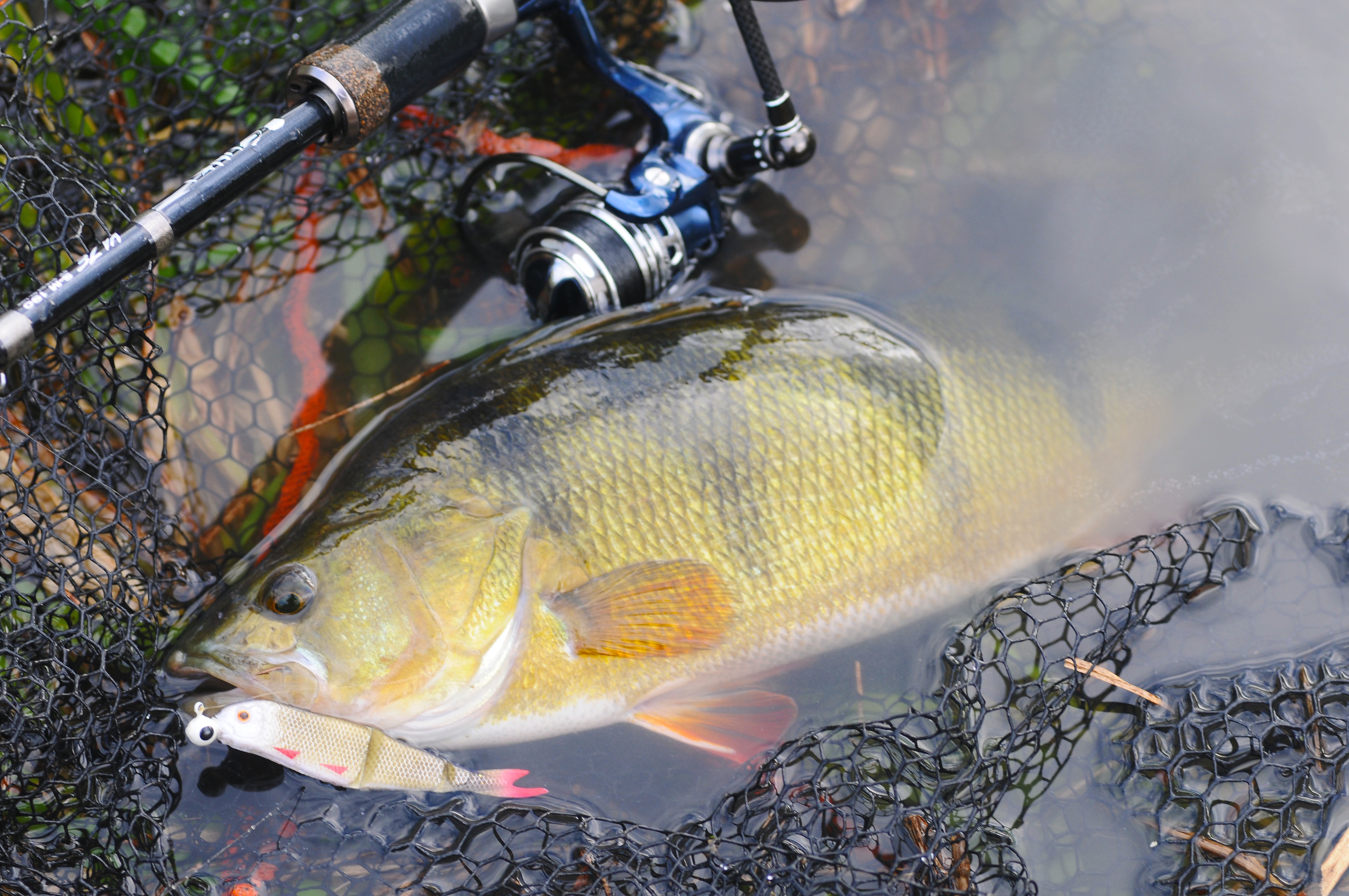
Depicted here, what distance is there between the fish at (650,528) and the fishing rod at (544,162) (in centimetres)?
16

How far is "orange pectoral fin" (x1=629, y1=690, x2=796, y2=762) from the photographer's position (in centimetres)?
223

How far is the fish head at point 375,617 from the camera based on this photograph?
193cm

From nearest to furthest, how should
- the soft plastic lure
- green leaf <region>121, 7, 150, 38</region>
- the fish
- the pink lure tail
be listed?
the soft plastic lure
the fish
the pink lure tail
green leaf <region>121, 7, 150, 38</region>

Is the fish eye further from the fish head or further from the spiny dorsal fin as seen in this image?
the spiny dorsal fin

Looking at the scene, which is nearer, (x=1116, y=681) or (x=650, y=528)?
(x=650, y=528)

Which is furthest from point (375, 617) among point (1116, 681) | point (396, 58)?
point (1116, 681)

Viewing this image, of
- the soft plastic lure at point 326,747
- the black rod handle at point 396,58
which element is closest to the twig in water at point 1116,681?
the soft plastic lure at point 326,747

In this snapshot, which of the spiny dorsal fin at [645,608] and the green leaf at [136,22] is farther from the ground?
the green leaf at [136,22]

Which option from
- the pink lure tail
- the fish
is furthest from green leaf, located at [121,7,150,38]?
the pink lure tail

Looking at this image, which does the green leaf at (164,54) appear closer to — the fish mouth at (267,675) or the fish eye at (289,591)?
the fish eye at (289,591)

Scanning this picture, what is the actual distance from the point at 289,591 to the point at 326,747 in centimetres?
34

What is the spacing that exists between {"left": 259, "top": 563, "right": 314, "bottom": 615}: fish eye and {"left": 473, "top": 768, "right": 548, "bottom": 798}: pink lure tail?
604 mm

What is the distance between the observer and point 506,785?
2.18m

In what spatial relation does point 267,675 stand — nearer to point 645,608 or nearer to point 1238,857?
point 645,608
